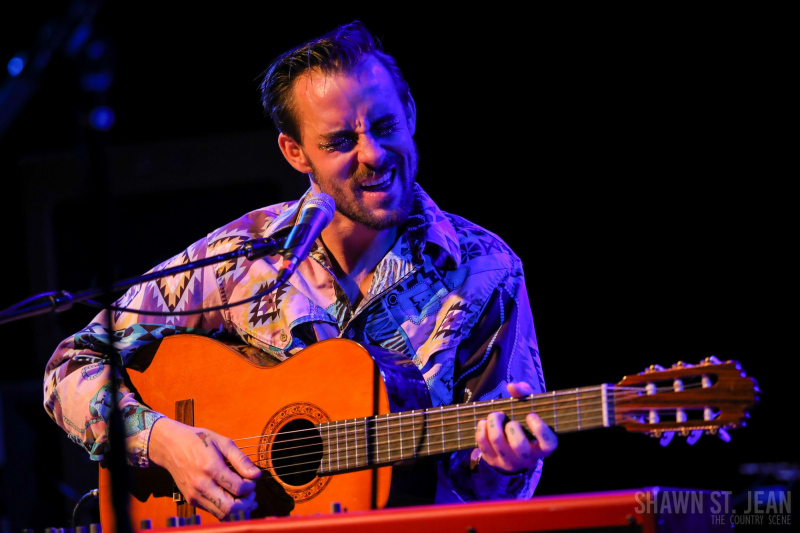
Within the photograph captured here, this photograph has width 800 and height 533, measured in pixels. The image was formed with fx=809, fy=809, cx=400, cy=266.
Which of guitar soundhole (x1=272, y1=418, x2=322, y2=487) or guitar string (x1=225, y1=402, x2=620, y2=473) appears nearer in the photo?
guitar string (x1=225, y1=402, x2=620, y2=473)

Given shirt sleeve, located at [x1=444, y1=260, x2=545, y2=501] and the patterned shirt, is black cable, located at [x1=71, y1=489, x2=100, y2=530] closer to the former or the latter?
the patterned shirt

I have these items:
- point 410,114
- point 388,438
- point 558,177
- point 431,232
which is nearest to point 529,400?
point 388,438

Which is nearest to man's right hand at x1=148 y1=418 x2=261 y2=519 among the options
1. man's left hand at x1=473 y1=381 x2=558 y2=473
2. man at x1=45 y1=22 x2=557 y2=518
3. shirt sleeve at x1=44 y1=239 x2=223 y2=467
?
A: man at x1=45 y1=22 x2=557 y2=518

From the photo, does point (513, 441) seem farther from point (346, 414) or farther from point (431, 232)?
point (431, 232)

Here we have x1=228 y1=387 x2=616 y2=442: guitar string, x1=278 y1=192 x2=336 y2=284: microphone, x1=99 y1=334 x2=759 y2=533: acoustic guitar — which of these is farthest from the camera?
x1=278 y1=192 x2=336 y2=284: microphone

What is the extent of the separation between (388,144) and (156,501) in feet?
5.39

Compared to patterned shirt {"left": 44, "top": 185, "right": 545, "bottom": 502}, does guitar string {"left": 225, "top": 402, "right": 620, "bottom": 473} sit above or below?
below

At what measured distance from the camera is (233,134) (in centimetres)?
461

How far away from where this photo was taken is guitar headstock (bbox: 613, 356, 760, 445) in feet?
6.54

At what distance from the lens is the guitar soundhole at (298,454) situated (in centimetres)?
271

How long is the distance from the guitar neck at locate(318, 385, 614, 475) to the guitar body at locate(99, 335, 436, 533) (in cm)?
5

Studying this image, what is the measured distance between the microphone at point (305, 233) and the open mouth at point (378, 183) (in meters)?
0.59

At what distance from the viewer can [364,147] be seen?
10.6 ft

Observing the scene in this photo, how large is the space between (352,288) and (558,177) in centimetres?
125
